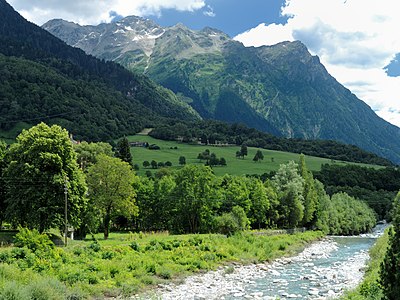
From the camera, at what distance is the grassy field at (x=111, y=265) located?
2798 cm

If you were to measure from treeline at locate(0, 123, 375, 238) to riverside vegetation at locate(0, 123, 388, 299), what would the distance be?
0.17 m

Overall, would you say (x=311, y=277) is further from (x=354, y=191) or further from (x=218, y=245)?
(x=354, y=191)

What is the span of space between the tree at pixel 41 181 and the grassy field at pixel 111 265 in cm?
456

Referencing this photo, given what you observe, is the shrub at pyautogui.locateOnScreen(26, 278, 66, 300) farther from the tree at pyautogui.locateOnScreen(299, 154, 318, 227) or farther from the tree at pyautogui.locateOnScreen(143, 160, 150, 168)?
the tree at pyautogui.locateOnScreen(143, 160, 150, 168)

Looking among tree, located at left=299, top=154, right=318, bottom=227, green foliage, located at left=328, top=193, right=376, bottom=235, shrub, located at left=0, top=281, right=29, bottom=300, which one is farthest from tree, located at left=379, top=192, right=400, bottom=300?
green foliage, located at left=328, top=193, right=376, bottom=235

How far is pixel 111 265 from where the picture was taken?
37.3 meters

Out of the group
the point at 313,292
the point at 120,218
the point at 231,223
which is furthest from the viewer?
the point at 120,218

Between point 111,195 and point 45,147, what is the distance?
18146 mm

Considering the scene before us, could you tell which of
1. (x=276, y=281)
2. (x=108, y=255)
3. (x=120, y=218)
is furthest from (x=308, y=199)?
(x=108, y=255)

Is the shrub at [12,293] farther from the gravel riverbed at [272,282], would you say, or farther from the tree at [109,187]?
the tree at [109,187]

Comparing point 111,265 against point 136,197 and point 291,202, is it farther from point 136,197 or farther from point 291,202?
point 291,202

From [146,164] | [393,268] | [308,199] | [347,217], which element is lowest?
[347,217]

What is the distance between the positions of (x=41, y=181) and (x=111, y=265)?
1866cm

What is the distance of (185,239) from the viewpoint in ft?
188
